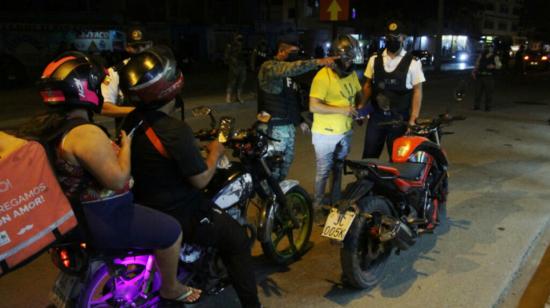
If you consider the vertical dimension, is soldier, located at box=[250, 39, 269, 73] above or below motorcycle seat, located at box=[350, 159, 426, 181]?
above

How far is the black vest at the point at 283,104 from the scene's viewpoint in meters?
4.79

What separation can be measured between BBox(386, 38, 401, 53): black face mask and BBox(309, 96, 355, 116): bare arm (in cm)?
78

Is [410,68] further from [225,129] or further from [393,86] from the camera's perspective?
[225,129]

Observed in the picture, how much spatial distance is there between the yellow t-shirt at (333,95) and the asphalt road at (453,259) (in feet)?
3.53

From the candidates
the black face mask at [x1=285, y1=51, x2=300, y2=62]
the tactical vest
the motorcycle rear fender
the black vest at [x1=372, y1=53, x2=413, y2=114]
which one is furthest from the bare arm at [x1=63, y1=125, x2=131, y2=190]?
the tactical vest

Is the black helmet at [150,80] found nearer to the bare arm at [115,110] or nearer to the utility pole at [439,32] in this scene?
the bare arm at [115,110]

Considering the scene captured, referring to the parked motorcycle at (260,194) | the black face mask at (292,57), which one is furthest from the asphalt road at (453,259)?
the black face mask at (292,57)

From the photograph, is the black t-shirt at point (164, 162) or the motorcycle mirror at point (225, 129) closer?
the black t-shirt at point (164, 162)

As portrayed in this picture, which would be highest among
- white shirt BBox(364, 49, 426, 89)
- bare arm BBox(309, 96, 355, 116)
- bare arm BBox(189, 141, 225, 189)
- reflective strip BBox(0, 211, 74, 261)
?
white shirt BBox(364, 49, 426, 89)

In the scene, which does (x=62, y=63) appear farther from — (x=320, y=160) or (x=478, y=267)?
(x=478, y=267)

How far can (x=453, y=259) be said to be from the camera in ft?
14.9

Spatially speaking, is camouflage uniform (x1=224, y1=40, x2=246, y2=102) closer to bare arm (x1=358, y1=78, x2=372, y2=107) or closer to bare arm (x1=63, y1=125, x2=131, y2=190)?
bare arm (x1=358, y1=78, x2=372, y2=107)

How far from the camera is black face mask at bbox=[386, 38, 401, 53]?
5066 millimetres

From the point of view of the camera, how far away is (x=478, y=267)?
4391mm
